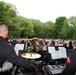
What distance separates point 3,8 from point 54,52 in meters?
56.4

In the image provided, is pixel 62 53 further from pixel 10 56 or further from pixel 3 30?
pixel 10 56

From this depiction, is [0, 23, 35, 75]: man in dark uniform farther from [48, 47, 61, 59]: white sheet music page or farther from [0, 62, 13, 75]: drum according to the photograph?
[48, 47, 61, 59]: white sheet music page

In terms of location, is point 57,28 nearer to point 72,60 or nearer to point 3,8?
point 3,8

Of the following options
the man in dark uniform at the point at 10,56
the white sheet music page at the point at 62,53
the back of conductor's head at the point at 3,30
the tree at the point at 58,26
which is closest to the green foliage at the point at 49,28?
the tree at the point at 58,26

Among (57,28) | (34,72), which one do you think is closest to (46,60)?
(34,72)

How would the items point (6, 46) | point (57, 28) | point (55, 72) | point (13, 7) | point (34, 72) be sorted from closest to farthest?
point (6, 46) < point (34, 72) < point (55, 72) < point (13, 7) < point (57, 28)

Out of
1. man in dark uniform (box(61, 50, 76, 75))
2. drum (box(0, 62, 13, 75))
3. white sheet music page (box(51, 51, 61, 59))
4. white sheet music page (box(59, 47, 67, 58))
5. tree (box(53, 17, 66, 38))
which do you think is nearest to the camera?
man in dark uniform (box(61, 50, 76, 75))

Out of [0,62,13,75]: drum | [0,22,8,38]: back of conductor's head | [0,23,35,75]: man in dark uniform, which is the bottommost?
[0,62,13,75]: drum

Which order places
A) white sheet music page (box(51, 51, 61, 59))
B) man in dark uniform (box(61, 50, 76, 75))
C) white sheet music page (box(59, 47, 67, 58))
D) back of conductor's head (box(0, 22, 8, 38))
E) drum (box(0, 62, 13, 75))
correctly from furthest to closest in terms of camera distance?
white sheet music page (box(59, 47, 67, 58)), white sheet music page (box(51, 51, 61, 59)), back of conductor's head (box(0, 22, 8, 38)), drum (box(0, 62, 13, 75)), man in dark uniform (box(61, 50, 76, 75))

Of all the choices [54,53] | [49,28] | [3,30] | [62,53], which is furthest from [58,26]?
[3,30]

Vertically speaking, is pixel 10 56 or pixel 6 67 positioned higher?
pixel 10 56

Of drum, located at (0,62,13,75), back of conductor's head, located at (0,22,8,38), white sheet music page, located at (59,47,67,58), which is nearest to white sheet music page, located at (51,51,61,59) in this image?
white sheet music page, located at (59,47,67,58)

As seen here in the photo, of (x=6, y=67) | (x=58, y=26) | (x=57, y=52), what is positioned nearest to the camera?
(x=6, y=67)

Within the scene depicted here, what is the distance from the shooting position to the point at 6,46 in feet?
11.8
